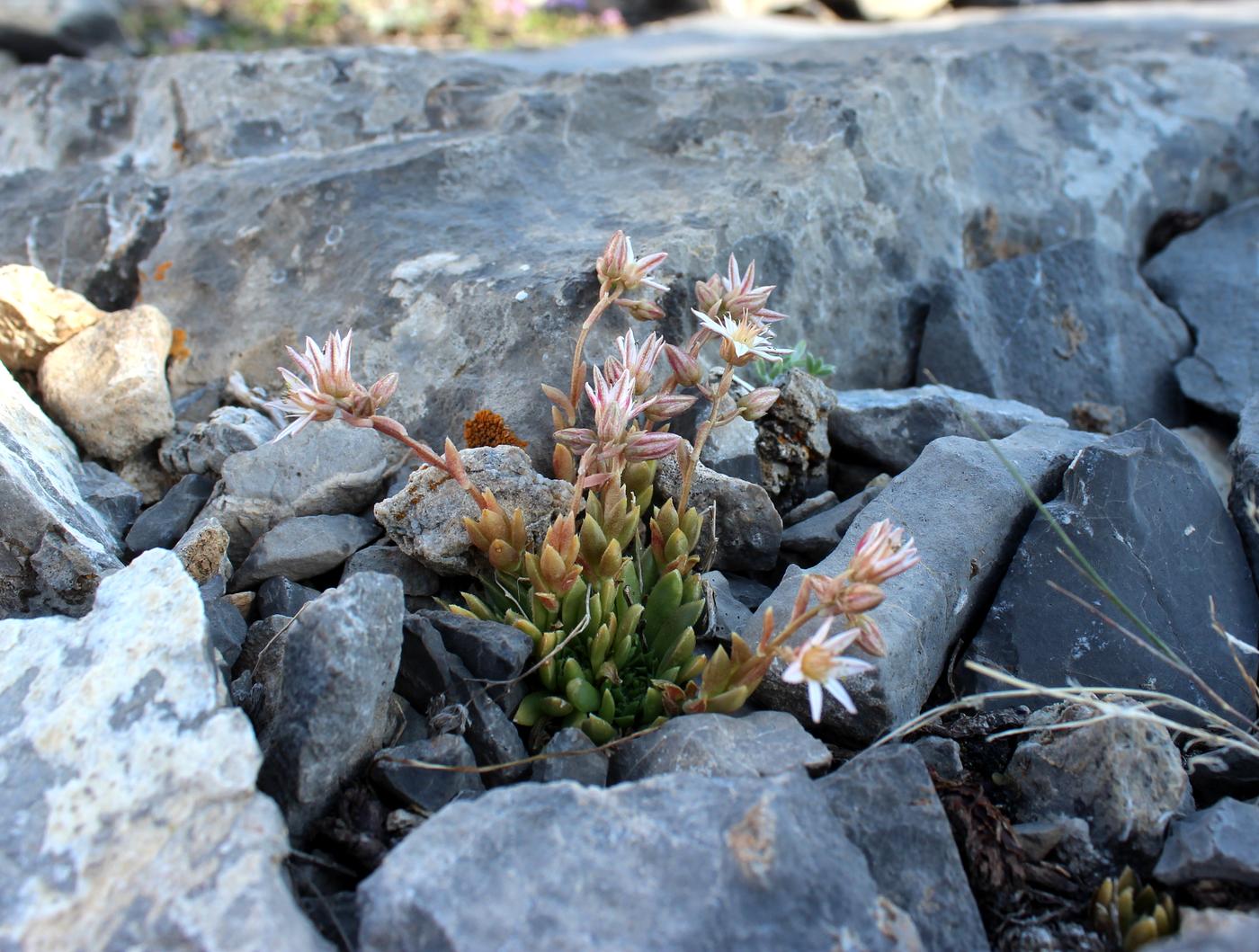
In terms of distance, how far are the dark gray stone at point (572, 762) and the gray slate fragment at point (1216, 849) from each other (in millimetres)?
1278

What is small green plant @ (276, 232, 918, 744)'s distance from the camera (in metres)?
2.70

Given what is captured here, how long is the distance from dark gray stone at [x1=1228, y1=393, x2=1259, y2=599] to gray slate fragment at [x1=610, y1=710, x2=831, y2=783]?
155cm

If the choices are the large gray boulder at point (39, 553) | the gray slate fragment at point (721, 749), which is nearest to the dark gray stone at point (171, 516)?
the large gray boulder at point (39, 553)

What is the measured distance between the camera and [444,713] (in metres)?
2.68

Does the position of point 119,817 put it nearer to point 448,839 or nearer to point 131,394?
point 448,839

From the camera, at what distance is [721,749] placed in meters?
2.59

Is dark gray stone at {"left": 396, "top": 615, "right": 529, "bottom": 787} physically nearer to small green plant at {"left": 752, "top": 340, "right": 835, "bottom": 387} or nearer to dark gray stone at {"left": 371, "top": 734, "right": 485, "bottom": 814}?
dark gray stone at {"left": 371, "top": 734, "right": 485, "bottom": 814}

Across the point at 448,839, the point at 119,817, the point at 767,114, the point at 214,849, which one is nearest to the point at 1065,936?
the point at 448,839

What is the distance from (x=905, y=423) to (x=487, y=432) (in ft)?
4.86

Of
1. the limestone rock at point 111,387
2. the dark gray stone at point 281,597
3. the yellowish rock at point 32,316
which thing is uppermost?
the yellowish rock at point 32,316

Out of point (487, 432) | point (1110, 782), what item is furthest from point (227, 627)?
point (1110, 782)

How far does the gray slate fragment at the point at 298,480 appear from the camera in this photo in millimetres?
3385

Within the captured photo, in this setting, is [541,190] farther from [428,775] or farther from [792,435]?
[428,775]

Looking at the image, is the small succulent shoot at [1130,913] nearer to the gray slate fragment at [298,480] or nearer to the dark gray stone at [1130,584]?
the dark gray stone at [1130,584]
